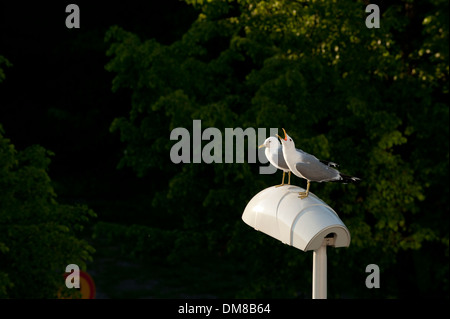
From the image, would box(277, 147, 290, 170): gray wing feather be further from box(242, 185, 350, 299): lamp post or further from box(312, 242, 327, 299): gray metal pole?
box(312, 242, 327, 299): gray metal pole

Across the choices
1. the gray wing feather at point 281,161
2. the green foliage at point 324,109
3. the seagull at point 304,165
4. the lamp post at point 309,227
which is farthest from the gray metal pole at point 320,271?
the green foliage at point 324,109

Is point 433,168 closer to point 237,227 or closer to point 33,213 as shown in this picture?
point 237,227

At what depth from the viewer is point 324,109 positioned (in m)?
14.8

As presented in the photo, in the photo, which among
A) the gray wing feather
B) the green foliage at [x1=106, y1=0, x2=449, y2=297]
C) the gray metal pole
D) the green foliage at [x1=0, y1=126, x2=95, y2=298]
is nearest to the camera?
the gray metal pole

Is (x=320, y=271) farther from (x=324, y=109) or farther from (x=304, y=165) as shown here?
(x=324, y=109)

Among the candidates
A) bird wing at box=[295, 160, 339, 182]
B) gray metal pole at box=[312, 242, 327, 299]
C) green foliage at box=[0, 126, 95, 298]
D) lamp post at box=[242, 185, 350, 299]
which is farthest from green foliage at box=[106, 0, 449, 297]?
gray metal pole at box=[312, 242, 327, 299]

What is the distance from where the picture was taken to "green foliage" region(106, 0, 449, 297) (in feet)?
46.8

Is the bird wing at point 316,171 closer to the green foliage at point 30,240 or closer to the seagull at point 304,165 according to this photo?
the seagull at point 304,165

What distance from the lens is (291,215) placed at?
629cm

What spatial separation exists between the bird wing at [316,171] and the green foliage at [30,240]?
6.19 metres

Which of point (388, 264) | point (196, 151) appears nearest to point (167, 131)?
point (196, 151)

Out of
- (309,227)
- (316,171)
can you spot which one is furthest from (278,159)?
(309,227)

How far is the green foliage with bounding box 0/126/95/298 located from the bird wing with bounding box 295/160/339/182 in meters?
6.19
